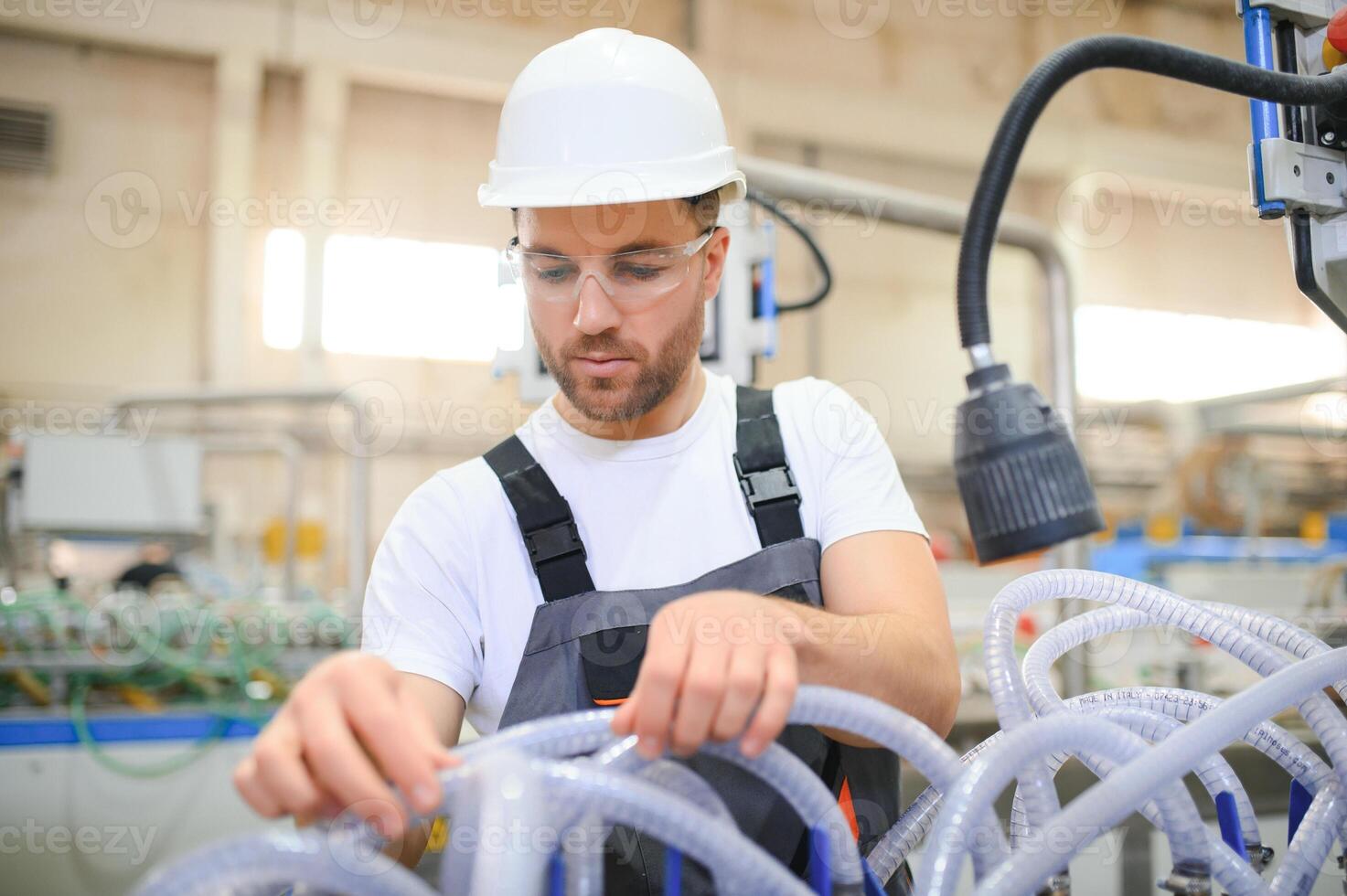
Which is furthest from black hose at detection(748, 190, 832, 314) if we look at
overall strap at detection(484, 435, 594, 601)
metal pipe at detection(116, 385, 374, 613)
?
metal pipe at detection(116, 385, 374, 613)

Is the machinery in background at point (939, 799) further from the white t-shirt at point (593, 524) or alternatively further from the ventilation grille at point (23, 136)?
the ventilation grille at point (23, 136)

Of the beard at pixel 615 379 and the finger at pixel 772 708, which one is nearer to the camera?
the finger at pixel 772 708

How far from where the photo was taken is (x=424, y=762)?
515 millimetres

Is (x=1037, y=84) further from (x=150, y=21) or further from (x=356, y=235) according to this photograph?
(x=150, y=21)

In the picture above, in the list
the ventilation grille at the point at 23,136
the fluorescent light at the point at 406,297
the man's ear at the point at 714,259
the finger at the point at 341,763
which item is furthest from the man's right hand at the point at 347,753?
the ventilation grille at the point at 23,136

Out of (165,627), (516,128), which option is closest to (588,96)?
(516,128)

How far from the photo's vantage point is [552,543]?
3.32 ft

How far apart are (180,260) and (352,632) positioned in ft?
10.9

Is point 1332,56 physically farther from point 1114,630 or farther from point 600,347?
point 600,347

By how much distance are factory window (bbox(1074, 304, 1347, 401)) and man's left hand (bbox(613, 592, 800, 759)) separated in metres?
6.23

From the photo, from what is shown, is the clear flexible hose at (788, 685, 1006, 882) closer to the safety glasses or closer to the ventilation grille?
the safety glasses

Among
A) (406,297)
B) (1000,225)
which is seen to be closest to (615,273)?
(1000,225)

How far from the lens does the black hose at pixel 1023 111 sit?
0.57m

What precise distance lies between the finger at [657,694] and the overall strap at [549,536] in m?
0.45
